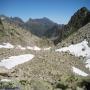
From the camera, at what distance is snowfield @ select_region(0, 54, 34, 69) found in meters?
27.0

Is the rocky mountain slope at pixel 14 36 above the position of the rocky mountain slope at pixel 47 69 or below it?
above

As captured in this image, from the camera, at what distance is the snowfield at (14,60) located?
88.7 feet

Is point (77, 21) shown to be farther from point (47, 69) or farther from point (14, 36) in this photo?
point (47, 69)

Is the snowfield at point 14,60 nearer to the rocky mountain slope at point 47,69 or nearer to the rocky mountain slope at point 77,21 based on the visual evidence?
the rocky mountain slope at point 47,69

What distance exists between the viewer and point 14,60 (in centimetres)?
2888

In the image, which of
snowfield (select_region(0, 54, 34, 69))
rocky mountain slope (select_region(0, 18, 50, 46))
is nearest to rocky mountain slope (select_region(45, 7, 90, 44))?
rocky mountain slope (select_region(0, 18, 50, 46))

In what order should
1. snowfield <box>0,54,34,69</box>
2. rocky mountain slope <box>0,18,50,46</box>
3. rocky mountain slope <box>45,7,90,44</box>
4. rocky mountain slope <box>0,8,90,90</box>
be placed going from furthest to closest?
rocky mountain slope <box>45,7,90,44</box>
rocky mountain slope <box>0,18,50,46</box>
snowfield <box>0,54,34,69</box>
rocky mountain slope <box>0,8,90,90</box>

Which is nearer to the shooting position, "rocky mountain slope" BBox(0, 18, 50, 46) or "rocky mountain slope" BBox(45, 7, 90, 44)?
"rocky mountain slope" BBox(0, 18, 50, 46)

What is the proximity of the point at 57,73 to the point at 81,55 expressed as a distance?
12708 mm

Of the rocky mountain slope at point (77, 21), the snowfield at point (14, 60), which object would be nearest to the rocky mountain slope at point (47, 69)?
the snowfield at point (14, 60)

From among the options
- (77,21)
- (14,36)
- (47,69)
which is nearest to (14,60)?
(47,69)

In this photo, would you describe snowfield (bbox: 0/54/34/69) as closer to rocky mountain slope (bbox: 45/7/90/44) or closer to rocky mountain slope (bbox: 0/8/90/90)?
rocky mountain slope (bbox: 0/8/90/90)

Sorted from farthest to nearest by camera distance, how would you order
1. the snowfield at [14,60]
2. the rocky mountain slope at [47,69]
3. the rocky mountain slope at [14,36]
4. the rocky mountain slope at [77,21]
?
1. the rocky mountain slope at [77,21]
2. the rocky mountain slope at [14,36]
3. the snowfield at [14,60]
4. the rocky mountain slope at [47,69]

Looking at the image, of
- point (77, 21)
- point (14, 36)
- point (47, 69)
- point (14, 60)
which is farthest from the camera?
point (77, 21)
